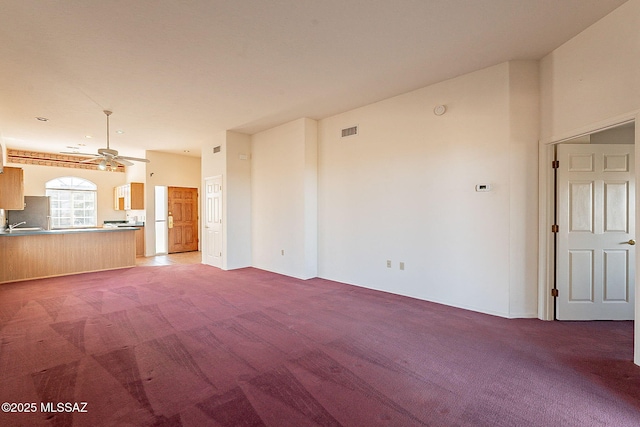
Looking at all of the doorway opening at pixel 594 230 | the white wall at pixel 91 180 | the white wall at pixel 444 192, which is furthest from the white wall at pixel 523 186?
the white wall at pixel 91 180

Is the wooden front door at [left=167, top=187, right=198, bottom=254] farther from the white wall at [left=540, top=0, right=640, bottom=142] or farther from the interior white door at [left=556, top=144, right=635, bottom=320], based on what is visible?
the interior white door at [left=556, top=144, right=635, bottom=320]

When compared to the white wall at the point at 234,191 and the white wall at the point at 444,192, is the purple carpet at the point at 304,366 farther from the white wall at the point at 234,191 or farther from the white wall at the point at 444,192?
the white wall at the point at 234,191

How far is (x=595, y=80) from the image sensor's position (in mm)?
2820

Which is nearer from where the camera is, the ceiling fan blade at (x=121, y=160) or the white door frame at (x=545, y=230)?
the white door frame at (x=545, y=230)

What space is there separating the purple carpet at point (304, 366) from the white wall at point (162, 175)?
439cm

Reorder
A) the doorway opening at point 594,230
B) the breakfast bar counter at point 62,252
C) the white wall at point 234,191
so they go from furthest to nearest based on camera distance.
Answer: the white wall at point 234,191 → the breakfast bar counter at point 62,252 → the doorway opening at point 594,230

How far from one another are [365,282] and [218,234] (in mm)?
3684

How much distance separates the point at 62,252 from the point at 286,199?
15.6 ft

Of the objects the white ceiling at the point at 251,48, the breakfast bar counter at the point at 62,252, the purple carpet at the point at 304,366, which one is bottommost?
the purple carpet at the point at 304,366

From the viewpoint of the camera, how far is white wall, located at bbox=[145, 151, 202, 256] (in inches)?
328

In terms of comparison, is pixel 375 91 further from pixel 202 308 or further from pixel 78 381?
pixel 78 381

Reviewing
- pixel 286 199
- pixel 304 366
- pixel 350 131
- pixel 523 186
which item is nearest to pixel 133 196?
pixel 286 199

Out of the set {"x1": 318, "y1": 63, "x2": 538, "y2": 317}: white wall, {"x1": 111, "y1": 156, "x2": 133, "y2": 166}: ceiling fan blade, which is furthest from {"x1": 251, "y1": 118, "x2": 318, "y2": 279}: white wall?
{"x1": 111, "y1": 156, "x2": 133, "y2": 166}: ceiling fan blade

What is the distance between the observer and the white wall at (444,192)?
3508 millimetres
